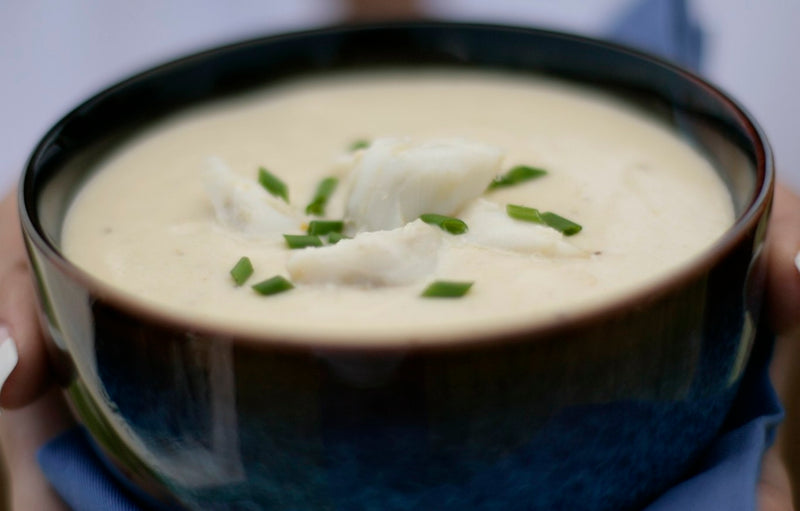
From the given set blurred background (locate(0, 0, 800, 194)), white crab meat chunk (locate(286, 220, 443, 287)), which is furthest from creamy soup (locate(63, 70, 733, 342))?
blurred background (locate(0, 0, 800, 194))

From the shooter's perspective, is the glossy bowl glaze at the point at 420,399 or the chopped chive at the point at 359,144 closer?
the glossy bowl glaze at the point at 420,399

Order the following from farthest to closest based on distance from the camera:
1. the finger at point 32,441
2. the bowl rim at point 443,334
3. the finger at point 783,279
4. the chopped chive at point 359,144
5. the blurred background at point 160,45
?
the blurred background at point 160,45
the chopped chive at point 359,144
the finger at point 32,441
the finger at point 783,279
the bowl rim at point 443,334

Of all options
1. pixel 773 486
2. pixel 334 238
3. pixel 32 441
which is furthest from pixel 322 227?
pixel 773 486

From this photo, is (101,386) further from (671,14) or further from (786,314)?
(671,14)

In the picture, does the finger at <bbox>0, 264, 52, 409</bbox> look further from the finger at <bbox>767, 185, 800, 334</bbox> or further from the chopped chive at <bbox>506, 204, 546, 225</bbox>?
the finger at <bbox>767, 185, 800, 334</bbox>

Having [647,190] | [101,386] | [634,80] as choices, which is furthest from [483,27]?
[101,386]

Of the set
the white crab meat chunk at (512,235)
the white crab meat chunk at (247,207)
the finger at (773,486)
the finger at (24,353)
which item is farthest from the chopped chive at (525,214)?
the finger at (24,353)

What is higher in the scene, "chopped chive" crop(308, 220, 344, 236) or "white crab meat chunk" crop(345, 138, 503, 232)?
"white crab meat chunk" crop(345, 138, 503, 232)

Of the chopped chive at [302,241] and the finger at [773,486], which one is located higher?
the chopped chive at [302,241]

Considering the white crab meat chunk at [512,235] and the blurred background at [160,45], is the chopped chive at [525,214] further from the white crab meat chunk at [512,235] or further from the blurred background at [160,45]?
the blurred background at [160,45]
